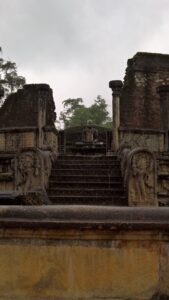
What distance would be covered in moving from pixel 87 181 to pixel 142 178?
5.92 ft

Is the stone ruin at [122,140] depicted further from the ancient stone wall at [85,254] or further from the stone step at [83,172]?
the ancient stone wall at [85,254]

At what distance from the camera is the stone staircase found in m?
10.8

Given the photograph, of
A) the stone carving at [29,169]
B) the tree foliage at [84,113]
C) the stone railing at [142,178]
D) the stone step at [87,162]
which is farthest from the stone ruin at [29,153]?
the tree foliage at [84,113]

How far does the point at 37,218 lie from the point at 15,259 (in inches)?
10.9

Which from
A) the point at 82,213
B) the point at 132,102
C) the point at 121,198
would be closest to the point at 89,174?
the point at 121,198

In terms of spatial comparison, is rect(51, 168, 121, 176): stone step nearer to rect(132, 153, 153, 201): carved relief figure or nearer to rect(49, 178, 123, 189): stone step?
rect(49, 178, 123, 189): stone step

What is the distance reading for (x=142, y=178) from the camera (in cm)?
1049

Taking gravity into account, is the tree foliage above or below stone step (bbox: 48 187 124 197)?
above

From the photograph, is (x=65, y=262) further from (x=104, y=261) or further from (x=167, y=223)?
(x=167, y=223)

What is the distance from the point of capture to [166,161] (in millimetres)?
11805

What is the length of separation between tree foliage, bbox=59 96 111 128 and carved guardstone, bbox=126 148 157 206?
49251 millimetres

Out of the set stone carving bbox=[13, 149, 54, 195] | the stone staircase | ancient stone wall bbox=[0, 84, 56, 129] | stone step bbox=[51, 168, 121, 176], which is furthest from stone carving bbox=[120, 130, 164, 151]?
ancient stone wall bbox=[0, 84, 56, 129]

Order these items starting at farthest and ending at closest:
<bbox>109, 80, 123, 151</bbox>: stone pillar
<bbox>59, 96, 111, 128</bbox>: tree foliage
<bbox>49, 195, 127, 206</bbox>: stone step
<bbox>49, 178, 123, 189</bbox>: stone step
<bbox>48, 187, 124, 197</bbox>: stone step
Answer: <bbox>59, 96, 111, 128</bbox>: tree foliage
<bbox>109, 80, 123, 151</bbox>: stone pillar
<bbox>49, 178, 123, 189</bbox>: stone step
<bbox>48, 187, 124, 197</bbox>: stone step
<bbox>49, 195, 127, 206</bbox>: stone step

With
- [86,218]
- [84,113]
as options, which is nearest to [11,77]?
[84,113]
